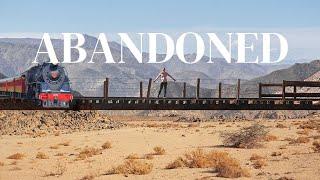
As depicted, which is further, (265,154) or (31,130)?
(31,130)

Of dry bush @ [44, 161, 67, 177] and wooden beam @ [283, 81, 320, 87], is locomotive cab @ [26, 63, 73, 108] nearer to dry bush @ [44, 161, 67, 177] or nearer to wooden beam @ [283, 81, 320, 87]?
dry bush @ [44, 161, 67, 177]

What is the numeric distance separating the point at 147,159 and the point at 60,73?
8517 mm

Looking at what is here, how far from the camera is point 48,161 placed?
47.3 meters

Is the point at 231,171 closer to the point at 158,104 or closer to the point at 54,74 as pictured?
the point at 158,104

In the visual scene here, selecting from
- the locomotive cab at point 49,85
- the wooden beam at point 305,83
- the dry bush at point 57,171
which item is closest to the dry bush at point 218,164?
the wooden beam at point 305,83

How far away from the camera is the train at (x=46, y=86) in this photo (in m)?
40.1

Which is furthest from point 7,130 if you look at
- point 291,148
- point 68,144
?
point 291,148

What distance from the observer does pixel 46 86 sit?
136ft

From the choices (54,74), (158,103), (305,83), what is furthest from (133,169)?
(305,83)

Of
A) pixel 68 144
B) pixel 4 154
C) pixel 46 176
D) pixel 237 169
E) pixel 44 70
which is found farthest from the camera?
pixel 68 144

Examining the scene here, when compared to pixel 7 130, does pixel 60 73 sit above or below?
above

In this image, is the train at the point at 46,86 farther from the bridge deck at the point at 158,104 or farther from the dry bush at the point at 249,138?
the dry bush at the point at 249,138

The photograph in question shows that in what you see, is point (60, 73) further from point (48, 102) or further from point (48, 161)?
point (48, 161)

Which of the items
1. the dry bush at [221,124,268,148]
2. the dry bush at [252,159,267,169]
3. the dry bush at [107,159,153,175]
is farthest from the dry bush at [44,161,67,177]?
the dry bush at [221,124,268,148]
